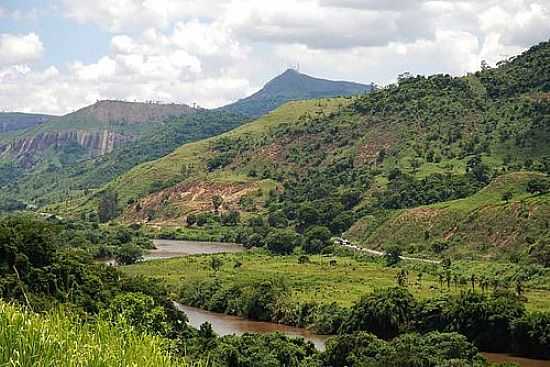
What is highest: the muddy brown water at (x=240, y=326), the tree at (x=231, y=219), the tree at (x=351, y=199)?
the tree at (x=351, y=199)

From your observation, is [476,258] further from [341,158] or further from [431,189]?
[341,158]

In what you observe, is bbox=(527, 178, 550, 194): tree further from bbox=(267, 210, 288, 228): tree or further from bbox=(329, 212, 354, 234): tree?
bbox=(267, 210, 288, 228): tree

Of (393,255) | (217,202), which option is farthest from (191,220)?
(393,255)

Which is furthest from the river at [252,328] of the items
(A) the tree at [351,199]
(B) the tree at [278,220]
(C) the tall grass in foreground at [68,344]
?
(A) the tree at [351,199]

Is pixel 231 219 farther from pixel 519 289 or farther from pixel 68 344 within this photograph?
pixel 68 344

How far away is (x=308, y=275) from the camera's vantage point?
94188 mm

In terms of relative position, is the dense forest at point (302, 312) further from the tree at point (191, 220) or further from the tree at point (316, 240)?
the tree at point (191, 220)

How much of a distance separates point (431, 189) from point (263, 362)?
87108mm

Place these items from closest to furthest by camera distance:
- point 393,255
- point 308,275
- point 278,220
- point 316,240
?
1. point 308,275
2. point 393,255
3. point 316,240
4. point 278,220

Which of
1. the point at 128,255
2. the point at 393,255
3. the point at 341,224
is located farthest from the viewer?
the point at 341,224

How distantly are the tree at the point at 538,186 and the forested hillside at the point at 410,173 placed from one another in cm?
20

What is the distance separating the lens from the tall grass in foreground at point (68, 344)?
11359 millimetres

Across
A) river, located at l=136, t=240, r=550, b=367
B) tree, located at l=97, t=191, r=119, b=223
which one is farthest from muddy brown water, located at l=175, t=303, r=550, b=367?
tree, located at l=97, t=191, r=119, b=223

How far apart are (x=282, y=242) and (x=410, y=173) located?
3400cm
